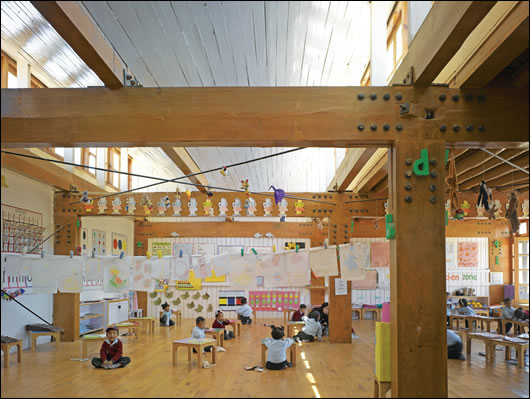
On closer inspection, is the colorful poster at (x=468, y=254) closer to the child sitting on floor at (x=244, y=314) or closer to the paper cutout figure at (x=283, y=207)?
the child sitting on floor at (x=244, y=314)

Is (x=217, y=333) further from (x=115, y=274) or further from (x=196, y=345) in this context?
(x=115, y=274)

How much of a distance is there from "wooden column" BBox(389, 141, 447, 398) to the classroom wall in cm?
611

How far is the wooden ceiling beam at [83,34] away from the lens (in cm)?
397

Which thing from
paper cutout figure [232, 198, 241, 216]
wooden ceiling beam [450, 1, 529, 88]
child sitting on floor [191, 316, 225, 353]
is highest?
wooden ceiling beam [450, 1, 529, 88]

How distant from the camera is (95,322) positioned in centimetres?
1339

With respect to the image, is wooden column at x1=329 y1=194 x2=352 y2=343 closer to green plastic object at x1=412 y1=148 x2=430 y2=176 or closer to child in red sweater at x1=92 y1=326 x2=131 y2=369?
child in red sweater at x1=92 y1=326 x2=131 y2=369

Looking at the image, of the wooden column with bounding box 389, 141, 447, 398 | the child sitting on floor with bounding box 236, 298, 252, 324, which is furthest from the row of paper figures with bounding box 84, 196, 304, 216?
the wooden column with bounding box 389, 141, 447, 398

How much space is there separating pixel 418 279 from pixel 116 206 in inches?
310

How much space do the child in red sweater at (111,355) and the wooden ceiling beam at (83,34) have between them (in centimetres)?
472

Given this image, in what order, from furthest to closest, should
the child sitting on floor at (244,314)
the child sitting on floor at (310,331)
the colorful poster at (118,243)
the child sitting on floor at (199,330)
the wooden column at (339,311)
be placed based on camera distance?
the child sitting on floor at (244,314) < the colorful poster at (118,243) < the child sitting on floor at (310,331) < the wooden column at (339,311) < the child sitting on floor at (199,330)

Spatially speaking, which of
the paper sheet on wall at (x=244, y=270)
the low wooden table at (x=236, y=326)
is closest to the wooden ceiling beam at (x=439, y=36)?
the paper sheet on wall at (x=244, y=270)

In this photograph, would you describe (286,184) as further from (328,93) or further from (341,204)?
(328,93)

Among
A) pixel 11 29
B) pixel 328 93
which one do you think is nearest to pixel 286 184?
pixel 328 93

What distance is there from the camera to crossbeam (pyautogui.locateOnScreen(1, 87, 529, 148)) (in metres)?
5.16
